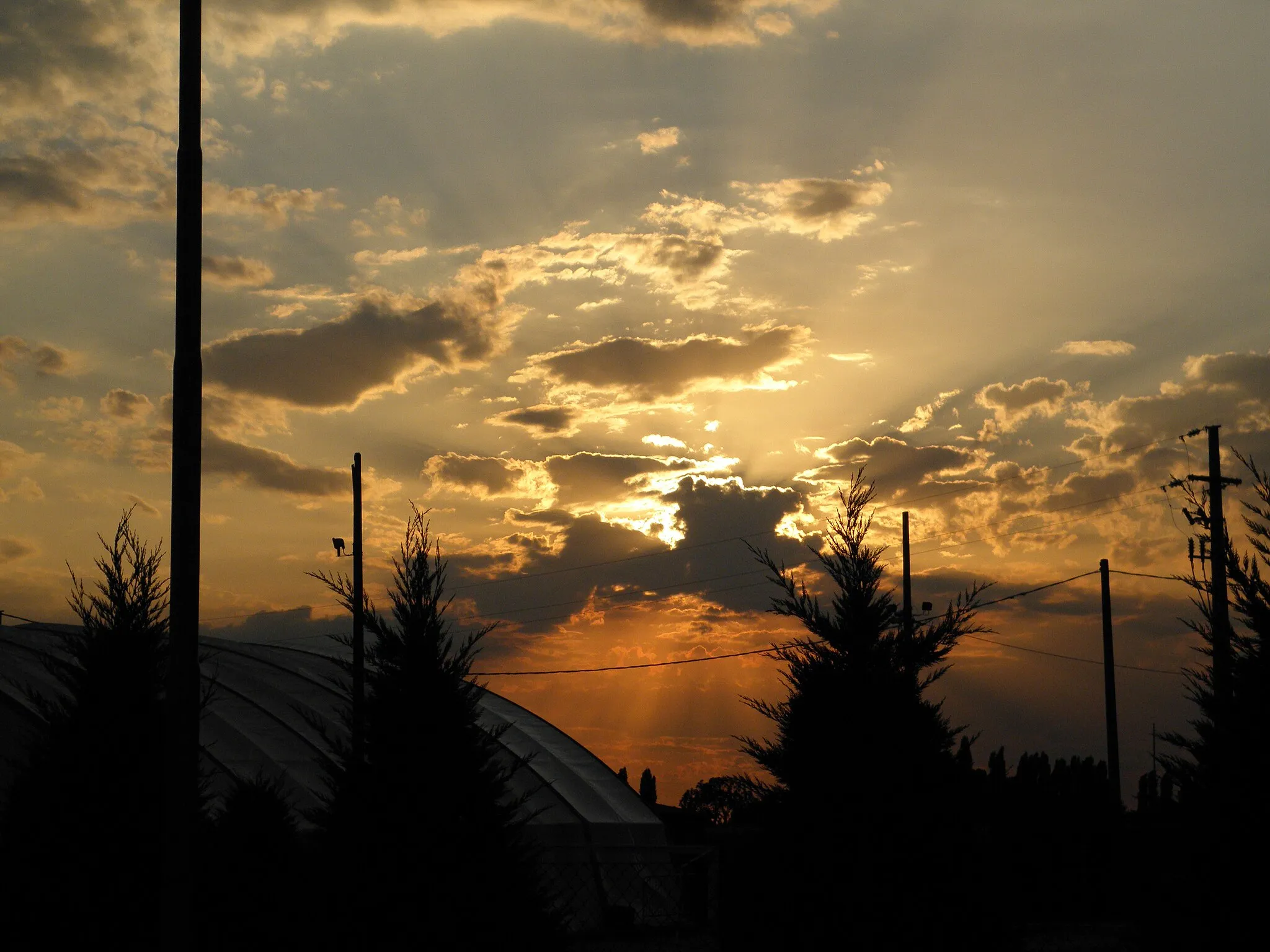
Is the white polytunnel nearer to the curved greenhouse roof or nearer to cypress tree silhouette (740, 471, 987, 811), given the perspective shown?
the curved greenhouse roof

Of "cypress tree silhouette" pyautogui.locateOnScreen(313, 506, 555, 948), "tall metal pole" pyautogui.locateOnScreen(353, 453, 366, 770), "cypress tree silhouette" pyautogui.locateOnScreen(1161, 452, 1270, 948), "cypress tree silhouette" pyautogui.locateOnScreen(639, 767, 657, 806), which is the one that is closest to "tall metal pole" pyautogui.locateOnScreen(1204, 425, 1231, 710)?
"cypress tree silhouette" pyautogui.locateOnScreen(1161, 452, 1270, 948)

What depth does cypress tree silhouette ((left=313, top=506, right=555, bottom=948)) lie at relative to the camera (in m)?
11.4

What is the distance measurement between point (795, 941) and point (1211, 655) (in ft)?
15.5

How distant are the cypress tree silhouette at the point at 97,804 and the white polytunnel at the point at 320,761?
27.0 ft

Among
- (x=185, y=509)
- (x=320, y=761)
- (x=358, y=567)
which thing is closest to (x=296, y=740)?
(x=358, y=567)

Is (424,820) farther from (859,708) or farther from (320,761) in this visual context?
(320,761)

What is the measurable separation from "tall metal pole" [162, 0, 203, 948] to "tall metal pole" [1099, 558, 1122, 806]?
32.9 m

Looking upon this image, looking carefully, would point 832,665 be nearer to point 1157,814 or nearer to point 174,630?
point 1157,814

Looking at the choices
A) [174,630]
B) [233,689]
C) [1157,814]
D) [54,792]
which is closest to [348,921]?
[174,630]

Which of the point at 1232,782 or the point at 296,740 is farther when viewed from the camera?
the point at 296,740

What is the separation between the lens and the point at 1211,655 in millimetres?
10438

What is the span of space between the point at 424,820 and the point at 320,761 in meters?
12.5

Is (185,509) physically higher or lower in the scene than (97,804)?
higher

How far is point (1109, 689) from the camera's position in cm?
3753
